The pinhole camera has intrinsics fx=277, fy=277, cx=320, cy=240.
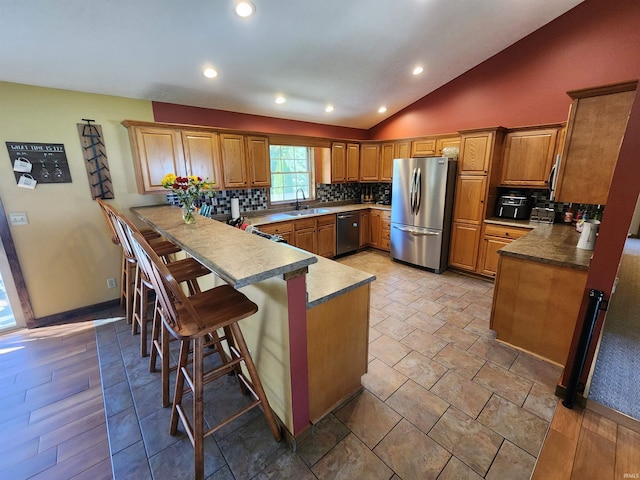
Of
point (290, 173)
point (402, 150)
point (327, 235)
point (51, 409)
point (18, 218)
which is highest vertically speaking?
point (402, 150)

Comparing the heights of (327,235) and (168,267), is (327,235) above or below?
below

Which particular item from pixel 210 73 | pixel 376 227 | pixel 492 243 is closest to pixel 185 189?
pixel 210 73

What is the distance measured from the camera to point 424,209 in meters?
4.15

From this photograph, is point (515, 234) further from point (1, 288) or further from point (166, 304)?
point (1, 288)

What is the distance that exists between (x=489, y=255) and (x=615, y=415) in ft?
7.57

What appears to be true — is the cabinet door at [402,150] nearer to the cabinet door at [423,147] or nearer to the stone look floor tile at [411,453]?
the cabinet door at [423,147]

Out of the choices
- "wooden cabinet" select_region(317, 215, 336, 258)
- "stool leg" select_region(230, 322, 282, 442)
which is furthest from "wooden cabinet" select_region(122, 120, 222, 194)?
"stool leg" select_region(230, 322, 282, 442)

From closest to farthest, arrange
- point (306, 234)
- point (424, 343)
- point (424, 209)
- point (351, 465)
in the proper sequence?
point (351, 465), point (424, 343), point (424, 209), point (306, 234)

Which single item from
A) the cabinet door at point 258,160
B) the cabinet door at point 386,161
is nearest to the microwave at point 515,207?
the cabinet door at point 386,161

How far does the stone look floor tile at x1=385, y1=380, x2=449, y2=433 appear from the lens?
1.75 metres

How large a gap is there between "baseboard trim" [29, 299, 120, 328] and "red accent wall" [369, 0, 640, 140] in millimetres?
5253

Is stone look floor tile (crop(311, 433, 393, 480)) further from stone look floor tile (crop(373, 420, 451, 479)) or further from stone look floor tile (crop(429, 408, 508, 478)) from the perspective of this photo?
stone look floor tile (crop(429, 408, 508, 478))

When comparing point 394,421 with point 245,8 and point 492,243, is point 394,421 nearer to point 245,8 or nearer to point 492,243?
point 492,243

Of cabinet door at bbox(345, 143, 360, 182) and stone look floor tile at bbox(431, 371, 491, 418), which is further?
cabinet door at bbox(345, 143, 360, 182)
